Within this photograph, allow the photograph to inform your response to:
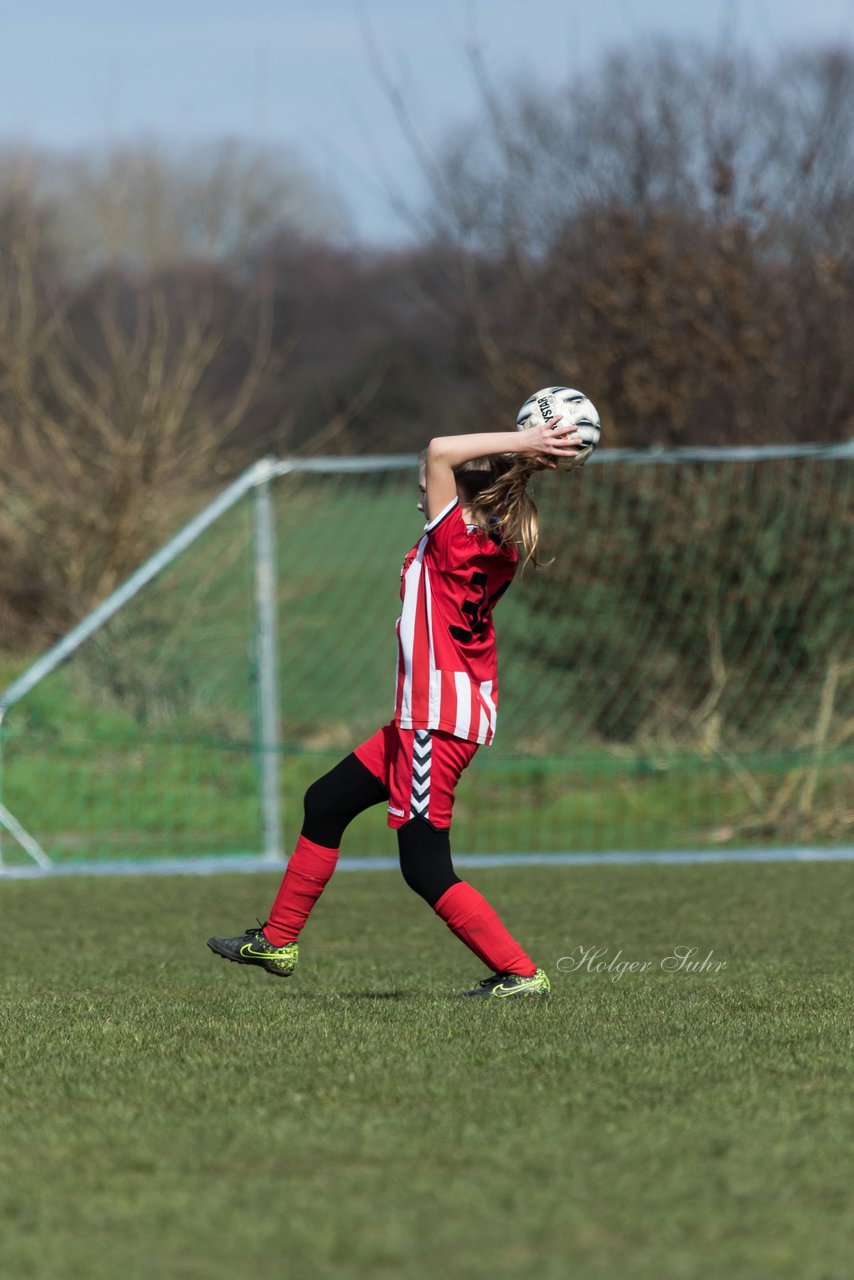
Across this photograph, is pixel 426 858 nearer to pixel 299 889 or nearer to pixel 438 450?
pixel 299 889

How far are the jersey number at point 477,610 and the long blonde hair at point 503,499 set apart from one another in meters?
0.14

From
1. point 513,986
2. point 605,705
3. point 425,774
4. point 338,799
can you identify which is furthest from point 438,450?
point 605,705

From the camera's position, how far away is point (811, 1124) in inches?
140

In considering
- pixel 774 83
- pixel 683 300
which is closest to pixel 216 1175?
pixel 683 300

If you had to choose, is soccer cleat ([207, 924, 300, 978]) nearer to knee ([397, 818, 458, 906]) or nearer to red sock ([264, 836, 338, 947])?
red sock ([264, 836, 338, 947])

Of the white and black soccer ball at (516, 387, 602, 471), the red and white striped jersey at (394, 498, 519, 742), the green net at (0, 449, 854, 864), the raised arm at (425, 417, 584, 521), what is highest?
the white and black soccer ball at (516, 387, 602, 471)

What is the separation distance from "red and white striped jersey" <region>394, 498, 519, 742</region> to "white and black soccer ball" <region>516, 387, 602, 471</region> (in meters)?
0.33

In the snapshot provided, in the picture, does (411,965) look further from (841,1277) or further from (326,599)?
(326,599)

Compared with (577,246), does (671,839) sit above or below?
below

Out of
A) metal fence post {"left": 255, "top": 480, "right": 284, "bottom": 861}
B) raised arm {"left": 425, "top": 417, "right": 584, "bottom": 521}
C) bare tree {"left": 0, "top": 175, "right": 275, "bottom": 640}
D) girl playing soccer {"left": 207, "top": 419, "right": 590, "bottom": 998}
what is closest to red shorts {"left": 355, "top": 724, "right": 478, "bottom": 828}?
girl playing soccer {"left": 207, "top": 419, "right": 590, "bottom": 998}

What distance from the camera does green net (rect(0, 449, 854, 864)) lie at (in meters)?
11.7

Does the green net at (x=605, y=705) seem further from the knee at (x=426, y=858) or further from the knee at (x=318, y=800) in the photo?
the knee at (x=426, y=858)

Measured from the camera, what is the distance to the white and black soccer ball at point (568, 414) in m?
5.05

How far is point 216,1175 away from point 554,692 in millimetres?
10086
